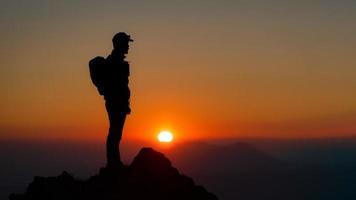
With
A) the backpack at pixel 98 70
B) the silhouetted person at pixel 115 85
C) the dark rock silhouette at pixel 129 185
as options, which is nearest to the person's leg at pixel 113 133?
the silhouetted person at pixel 115 85

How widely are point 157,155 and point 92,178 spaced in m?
2.48

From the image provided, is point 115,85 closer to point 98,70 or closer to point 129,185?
point 98,70

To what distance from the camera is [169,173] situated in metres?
20.9

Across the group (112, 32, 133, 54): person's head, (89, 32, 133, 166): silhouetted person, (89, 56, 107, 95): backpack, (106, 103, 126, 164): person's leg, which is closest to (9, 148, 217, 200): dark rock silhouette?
(106, 103, 126, 164): person's leg

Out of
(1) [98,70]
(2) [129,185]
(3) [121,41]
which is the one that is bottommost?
(2) [129,185]

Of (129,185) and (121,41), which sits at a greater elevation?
(121,41)

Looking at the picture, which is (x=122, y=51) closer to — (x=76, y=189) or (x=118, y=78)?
(x=118, y=78)

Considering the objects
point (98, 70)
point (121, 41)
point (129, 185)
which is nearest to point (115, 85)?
point (98, 70)

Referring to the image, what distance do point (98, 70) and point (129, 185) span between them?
4237 mm

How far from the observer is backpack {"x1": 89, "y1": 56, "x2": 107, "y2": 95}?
68.3ft

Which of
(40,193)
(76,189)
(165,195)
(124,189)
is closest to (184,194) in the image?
(165,195)

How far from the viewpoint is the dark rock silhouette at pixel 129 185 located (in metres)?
19.6

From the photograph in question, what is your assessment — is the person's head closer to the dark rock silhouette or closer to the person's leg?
the person's leg

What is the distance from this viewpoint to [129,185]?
19812 millimetres
